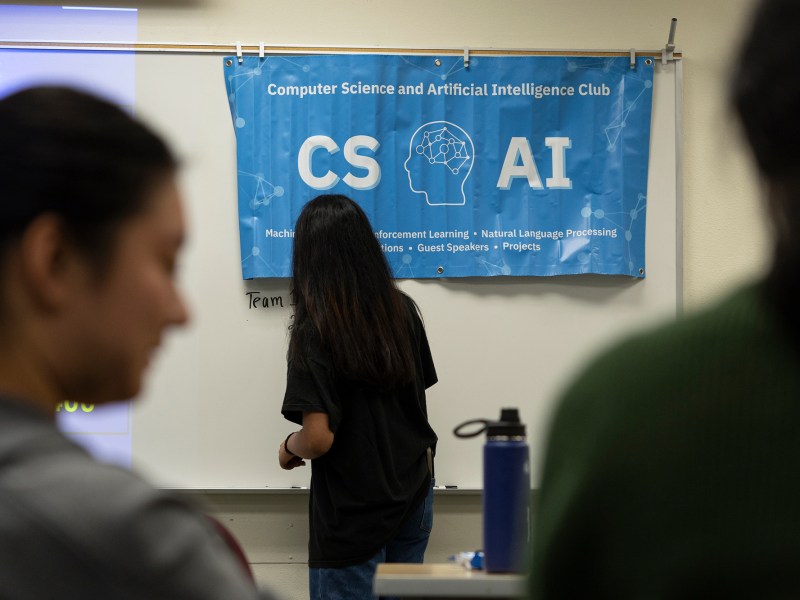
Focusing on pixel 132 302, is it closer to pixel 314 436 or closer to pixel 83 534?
pixel 83 534

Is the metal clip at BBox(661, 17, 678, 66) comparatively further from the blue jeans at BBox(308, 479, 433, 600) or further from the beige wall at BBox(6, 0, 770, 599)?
the blue jeans at BBox(308, 479, 433, 600)

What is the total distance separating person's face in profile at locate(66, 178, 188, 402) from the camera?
0.64 m

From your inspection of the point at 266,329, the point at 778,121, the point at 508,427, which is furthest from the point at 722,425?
the point at 266,329

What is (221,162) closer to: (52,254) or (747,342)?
(52,254)

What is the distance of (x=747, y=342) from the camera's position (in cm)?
46

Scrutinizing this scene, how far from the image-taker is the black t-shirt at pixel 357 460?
2.20 m

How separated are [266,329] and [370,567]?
3.50 ft

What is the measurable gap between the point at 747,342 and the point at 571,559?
15cm

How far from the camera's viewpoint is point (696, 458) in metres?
0.46

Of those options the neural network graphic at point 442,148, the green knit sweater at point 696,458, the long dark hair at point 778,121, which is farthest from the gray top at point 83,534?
the neural network graphic at point 442,148

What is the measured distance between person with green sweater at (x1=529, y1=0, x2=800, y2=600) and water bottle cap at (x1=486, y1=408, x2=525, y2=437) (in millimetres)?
1012

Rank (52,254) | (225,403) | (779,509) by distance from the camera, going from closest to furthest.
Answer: (779,509) → (52,254) → (225,403)

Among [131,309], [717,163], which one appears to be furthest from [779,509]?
[131,309]

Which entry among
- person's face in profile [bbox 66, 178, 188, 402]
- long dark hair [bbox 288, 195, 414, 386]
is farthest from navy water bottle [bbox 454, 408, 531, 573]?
person's face in profile [bbox 66, 178, 188, 402]
